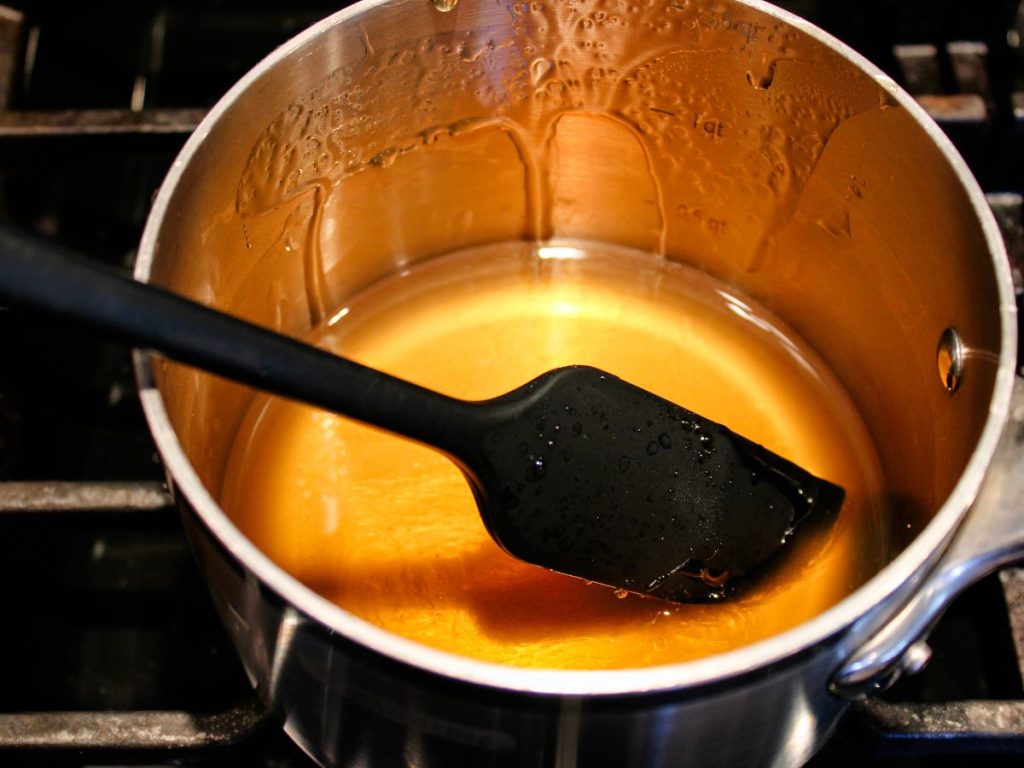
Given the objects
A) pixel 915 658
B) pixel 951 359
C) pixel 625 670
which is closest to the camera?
pixel 625 670


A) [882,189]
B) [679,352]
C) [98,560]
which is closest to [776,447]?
[679,352]

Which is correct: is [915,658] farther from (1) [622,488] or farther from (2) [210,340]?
(2) [210,340]

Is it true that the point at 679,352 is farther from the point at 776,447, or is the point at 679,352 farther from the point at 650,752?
the point at 650,752

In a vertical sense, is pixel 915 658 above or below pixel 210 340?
below

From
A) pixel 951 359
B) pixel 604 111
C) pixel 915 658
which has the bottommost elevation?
pixel 915 658

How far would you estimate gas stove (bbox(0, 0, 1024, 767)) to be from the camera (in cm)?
60

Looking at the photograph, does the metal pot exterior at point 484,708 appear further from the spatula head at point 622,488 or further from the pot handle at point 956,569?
the spatula head at point 622,488

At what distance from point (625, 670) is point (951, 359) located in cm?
35

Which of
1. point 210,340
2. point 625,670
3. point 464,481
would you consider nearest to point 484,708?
point 625,670

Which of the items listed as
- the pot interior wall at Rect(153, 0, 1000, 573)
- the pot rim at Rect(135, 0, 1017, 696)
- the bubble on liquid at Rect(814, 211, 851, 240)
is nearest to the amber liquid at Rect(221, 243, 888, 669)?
the pot interior wall at Rect(153, 0, 1000, 573)

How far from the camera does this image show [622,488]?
65cm

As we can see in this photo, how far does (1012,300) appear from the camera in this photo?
57cm

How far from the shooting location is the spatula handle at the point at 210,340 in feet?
1.50

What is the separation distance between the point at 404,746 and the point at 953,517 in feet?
0.89
